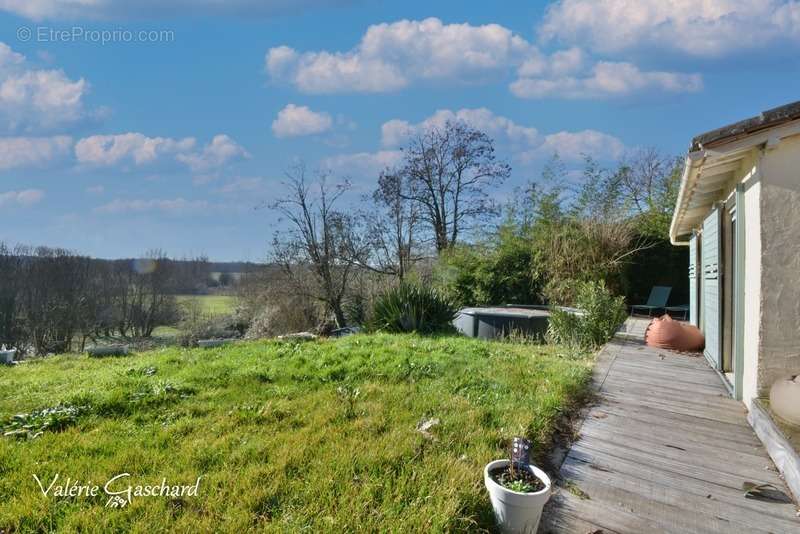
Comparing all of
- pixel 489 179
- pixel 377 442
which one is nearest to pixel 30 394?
pixel 377 442

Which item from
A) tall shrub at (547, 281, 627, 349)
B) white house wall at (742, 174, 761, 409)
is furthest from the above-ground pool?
white house wall at (742, 174, 761, 409)

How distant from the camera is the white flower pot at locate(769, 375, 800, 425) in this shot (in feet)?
7.75

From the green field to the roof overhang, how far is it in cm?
1434

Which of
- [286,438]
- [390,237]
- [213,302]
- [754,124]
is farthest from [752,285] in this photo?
[213,302]

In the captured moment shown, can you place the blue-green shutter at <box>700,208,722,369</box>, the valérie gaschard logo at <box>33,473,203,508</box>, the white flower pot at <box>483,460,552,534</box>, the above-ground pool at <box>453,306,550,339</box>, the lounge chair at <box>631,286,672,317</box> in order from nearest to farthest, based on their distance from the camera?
the white flower pot at <box>483,460,552,534</box>
the valérie gaschard logo at <box>33,473,203,508</box>
the blue-green shutter at <box>700,208,722,369</box>
the above-ground pool at <box>453,306,550,339</box>
the lounge chair at <box>631,286,672,317</box>

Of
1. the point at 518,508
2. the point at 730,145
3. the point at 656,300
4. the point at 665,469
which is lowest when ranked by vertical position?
the point at 665,469

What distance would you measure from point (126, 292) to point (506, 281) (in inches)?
596

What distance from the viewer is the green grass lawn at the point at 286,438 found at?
1.77m

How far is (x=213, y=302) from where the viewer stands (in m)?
16.3

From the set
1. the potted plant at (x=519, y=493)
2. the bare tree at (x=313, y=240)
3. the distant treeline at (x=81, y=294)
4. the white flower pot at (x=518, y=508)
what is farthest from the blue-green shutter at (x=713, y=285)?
the distant treeline at (x=81, y=294)

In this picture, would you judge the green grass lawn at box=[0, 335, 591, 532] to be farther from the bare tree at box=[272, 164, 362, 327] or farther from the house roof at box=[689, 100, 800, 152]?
the bare tree at box=[272, 164, 362, 327]

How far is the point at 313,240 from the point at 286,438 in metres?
10.8

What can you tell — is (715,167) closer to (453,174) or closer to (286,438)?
(286,438)

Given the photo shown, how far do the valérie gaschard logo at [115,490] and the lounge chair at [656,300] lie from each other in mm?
→ 10793
